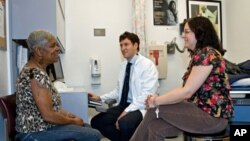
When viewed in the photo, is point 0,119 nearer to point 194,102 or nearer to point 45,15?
point 45,15

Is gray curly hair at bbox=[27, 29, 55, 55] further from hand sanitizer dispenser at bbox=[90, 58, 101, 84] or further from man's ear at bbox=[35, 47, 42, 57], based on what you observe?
hand sanitizer dispenser at bbox=[90, 58, 101, 84]

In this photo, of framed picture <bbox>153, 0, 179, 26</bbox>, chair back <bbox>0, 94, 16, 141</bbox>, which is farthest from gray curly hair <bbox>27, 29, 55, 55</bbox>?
framed picture <bbox>153, 0, 179, 26</bbox>

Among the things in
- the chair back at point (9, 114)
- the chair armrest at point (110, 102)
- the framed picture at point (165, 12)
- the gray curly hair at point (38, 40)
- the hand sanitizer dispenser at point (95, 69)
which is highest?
the framed picture at point (165, 12)

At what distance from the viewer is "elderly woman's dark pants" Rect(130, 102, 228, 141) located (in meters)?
1.89

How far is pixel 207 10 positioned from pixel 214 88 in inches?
124

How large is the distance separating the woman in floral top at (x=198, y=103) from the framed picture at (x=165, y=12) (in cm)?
253

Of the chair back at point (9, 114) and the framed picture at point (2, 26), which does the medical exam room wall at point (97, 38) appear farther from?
the chair back at point (9, 114)

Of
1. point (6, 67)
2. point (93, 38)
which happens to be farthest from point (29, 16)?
point (93, 38)

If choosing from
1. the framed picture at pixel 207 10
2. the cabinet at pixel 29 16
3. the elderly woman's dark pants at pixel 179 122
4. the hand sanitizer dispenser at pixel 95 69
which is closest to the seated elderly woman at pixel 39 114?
the elderly woman's dark pants at pixel 179 122

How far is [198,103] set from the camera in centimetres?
199

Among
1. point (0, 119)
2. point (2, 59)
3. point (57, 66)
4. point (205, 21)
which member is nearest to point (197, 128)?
point (205, 21)

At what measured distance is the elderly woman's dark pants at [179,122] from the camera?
189cm

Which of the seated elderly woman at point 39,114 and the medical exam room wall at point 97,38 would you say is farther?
the medical exam room wall at point 97,38

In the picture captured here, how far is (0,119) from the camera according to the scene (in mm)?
2248
